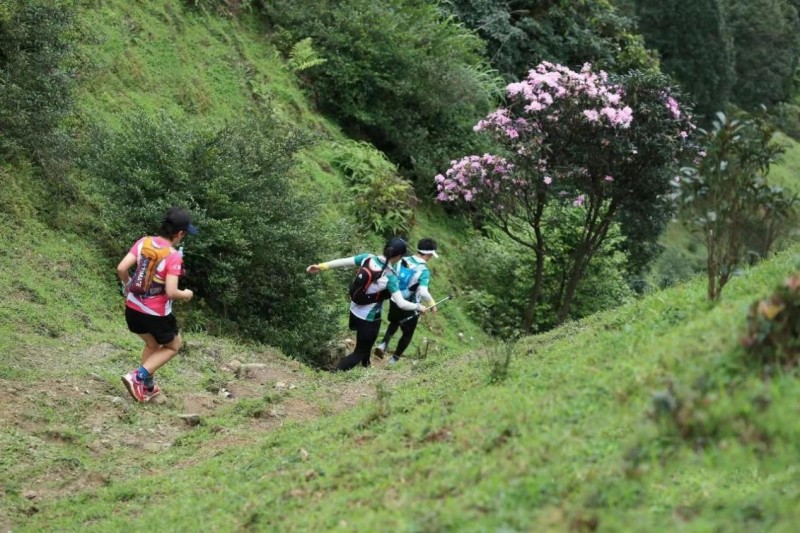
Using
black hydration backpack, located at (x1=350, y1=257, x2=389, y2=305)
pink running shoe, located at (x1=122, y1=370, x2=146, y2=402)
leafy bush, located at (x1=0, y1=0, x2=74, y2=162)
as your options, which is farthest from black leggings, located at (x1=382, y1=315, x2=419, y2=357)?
leafy bush, located at (x1=0, y1=0, x2=74, y2=162)

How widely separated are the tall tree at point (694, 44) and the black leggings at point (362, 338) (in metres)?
30.4

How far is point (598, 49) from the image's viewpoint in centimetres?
2900

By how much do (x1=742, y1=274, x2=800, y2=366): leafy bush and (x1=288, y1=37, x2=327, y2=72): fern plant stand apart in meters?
18.1

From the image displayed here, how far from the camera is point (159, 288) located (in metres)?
8.52

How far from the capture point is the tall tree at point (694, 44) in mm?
38375

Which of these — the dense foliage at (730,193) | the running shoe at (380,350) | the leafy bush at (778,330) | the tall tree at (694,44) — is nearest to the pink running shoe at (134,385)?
the running shoe at (380,350)

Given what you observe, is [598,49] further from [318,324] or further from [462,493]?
[462,493]

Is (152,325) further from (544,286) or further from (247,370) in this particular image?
(544,286)

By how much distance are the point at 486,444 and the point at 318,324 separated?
8.46 m

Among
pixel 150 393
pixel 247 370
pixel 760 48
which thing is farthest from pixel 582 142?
pixel 760 48

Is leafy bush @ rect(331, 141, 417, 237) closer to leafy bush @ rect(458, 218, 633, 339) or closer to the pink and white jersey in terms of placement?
leafy bush @ rect(458, 218, 633, 339)

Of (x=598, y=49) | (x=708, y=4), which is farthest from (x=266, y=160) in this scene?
(x=708, y=4)

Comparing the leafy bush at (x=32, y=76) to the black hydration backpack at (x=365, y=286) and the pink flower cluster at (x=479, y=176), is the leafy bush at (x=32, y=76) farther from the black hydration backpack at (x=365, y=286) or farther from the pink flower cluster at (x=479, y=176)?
the pink flower cluster at (x=479, y=176)

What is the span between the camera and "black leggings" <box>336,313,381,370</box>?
10.7 metres
